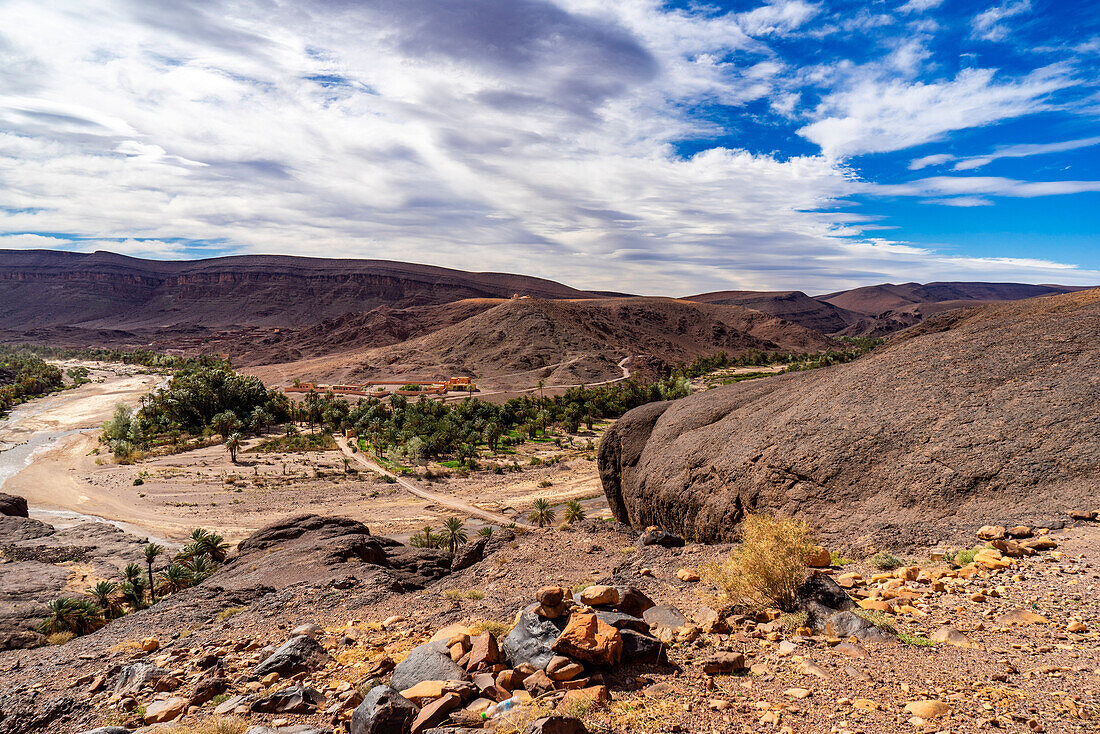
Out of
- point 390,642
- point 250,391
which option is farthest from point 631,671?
point 250,391

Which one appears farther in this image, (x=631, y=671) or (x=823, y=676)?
(x=631, y=671)

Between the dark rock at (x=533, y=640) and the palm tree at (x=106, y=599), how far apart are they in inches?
868

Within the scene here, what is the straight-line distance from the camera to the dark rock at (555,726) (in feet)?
17.7

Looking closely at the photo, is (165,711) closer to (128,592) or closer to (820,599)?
(820,599)

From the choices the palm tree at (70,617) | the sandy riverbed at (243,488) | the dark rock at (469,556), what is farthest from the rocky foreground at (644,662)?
the sandy riverbed at (243,488)

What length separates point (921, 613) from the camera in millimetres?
7773

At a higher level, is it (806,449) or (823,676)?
(806,449)

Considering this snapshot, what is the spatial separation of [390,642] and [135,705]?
13.3ft

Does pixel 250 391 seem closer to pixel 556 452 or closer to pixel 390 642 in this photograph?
pixel 556 452

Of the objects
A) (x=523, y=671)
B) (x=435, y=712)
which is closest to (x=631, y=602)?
(x=523, y=671)

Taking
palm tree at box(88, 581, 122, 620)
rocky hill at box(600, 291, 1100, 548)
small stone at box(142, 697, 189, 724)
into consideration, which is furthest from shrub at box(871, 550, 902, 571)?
palm tree at box(88, 581, 122, 620)

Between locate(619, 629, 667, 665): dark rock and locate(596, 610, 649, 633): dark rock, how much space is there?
13.4 inches

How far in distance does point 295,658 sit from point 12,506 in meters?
39.3

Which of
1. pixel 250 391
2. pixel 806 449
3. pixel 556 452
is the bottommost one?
pixel 556 452
